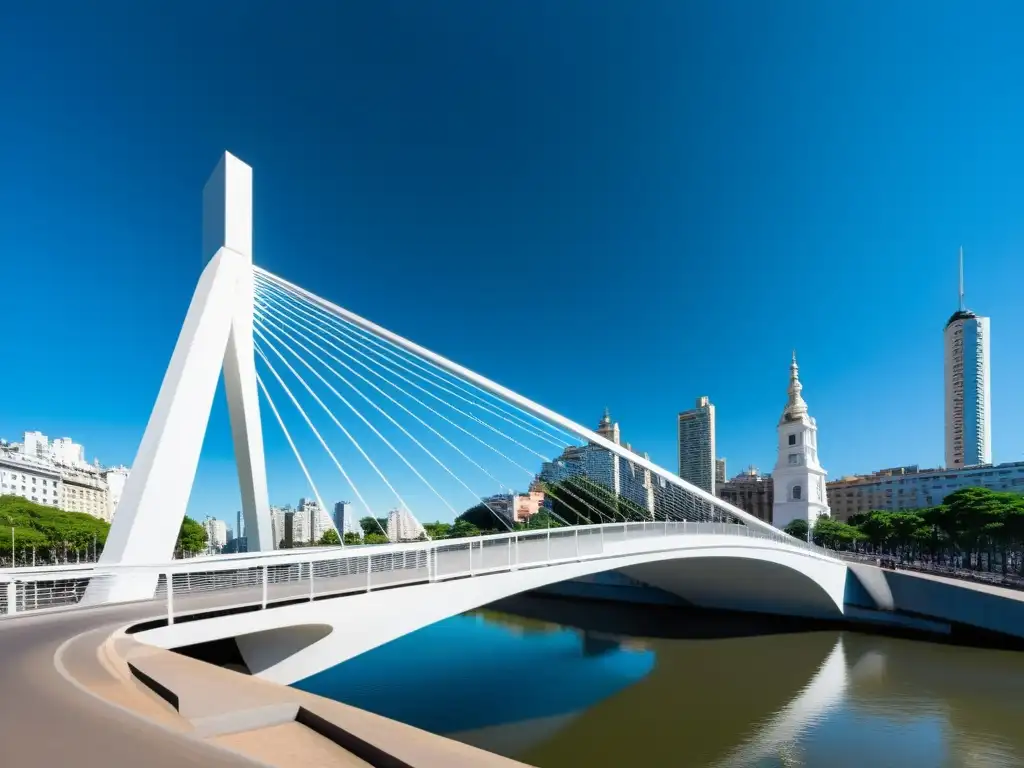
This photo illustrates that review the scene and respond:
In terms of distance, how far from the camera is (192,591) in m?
9.12

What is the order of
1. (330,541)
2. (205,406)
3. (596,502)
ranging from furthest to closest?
(330,541) → (596,502) → (205,406)

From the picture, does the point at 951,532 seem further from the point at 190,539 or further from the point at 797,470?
the point at 190,539

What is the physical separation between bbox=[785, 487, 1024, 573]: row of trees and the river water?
60.9ft

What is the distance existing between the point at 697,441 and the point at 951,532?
5998 centimetres

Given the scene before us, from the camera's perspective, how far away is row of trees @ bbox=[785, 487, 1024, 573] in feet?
110

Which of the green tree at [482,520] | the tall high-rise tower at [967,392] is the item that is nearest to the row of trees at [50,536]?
the green tree at [482,520]

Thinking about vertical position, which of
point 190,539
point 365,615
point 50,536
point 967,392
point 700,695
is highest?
point 967,392

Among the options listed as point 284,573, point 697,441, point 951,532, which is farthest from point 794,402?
point 284,573

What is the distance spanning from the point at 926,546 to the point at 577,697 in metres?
38.5

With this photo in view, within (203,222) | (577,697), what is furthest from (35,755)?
(577,697)

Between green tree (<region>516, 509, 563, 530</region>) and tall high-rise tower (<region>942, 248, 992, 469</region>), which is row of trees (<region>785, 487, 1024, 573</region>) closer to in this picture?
green tree (<region>516, 509, 563, 530</region>)

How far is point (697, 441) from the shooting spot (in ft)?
317

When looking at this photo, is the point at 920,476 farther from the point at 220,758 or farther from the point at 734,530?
the point at 220,758

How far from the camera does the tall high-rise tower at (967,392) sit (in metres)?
90.9
